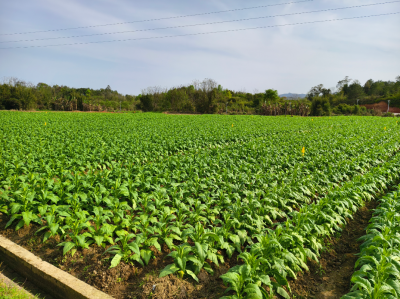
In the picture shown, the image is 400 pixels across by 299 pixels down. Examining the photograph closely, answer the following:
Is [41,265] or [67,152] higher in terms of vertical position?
[67,152]

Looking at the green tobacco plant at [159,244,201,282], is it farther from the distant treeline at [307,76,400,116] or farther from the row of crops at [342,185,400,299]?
the distant treeline at [307,76,400,116]

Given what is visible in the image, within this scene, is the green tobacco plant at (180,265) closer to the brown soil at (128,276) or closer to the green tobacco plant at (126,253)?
the brown soil at (128,276)

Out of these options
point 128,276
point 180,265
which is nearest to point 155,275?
point 128,276

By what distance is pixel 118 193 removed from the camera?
5.57 meters

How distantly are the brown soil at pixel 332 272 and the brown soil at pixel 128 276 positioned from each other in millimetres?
1090

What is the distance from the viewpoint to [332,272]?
4043 millimetres

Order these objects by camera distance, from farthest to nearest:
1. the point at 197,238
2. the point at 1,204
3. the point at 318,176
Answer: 1. the point at 318,176
2. the point at 1,204
3. the point at 197,238

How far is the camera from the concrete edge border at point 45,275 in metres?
3.15

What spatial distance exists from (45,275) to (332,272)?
4.47m

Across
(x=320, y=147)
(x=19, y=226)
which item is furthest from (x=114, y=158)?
(x=320, y=147)

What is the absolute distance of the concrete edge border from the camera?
3.15 metres

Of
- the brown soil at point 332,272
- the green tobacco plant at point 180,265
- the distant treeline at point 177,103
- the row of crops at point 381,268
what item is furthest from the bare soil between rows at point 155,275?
the distant treeline at point 177,103

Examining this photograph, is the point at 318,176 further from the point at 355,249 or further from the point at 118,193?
the point at 118,193

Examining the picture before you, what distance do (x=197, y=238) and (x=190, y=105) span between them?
171ft
